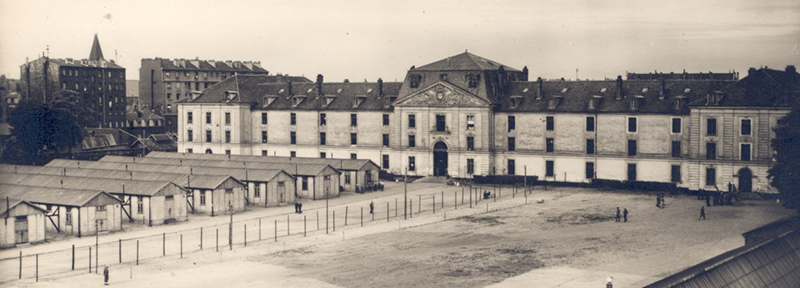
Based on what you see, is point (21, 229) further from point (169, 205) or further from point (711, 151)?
point (711, 151)

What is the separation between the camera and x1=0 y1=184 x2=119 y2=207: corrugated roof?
169 ft

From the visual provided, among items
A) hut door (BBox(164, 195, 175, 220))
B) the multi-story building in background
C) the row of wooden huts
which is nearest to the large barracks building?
the row of wooden huts

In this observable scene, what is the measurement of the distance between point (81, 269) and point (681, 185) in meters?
50.7

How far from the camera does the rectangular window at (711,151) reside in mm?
69562

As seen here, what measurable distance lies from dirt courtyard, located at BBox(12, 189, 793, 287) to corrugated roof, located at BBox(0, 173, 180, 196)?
12.8 meters

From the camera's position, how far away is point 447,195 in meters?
71.2

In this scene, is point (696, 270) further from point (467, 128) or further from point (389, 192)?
point (467, 128)

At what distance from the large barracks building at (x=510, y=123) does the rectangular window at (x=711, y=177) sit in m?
0.08

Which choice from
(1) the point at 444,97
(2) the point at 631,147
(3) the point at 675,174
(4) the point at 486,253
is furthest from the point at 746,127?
(4) the point at 486,253

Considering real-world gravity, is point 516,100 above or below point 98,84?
below

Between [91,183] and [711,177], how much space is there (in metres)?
48.9

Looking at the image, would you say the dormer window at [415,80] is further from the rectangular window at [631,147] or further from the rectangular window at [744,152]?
the rectangular window at [744,152]

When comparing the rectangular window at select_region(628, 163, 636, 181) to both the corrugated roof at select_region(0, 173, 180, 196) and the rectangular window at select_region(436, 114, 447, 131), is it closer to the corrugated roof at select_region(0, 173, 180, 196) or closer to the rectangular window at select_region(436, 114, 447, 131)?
the rectangular window at select_region(436, 114, 447, 131)

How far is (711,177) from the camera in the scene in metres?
69.9
